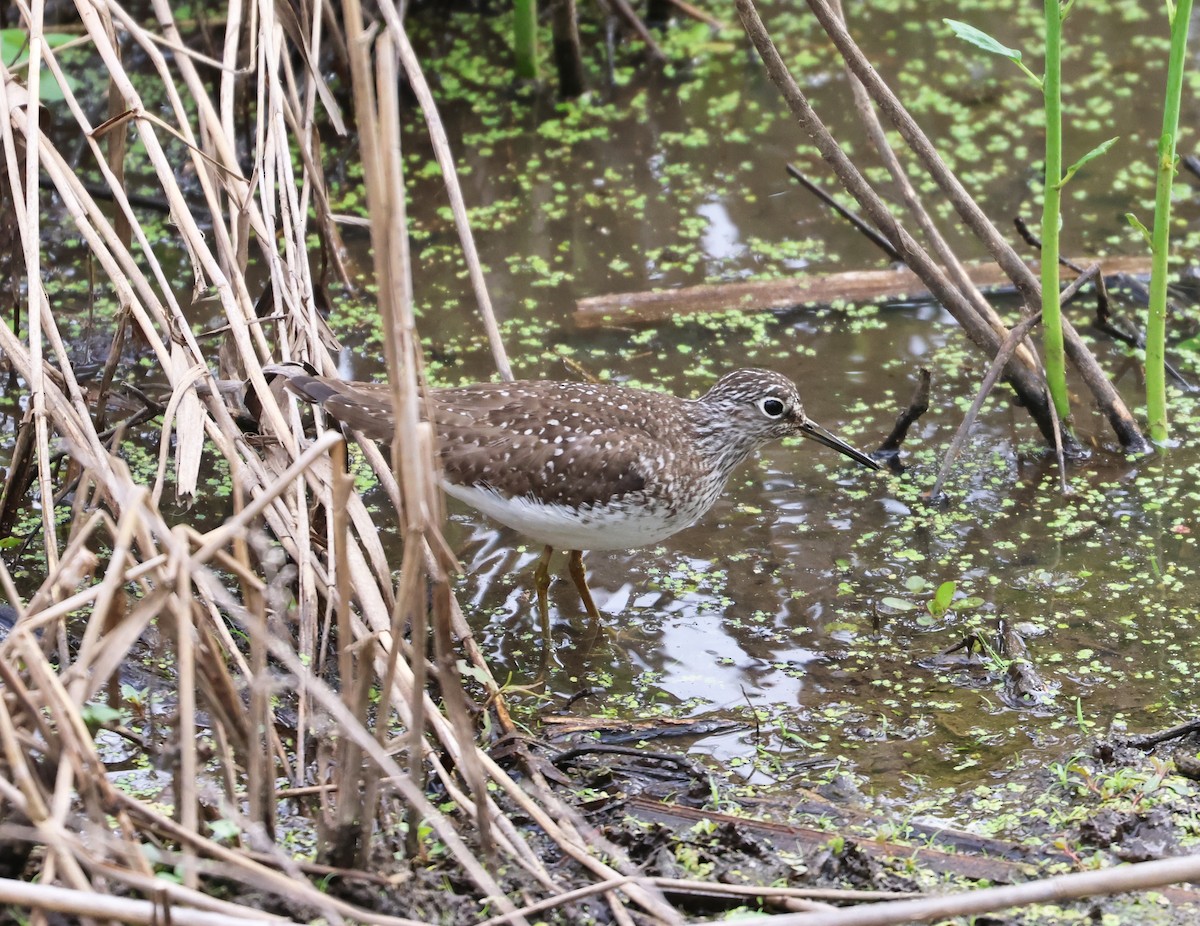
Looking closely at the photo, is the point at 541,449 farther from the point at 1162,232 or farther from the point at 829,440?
the point at 1162,232

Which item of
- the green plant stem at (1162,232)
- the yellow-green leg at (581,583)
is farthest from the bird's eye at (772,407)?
the green plant stem at (1162,232)

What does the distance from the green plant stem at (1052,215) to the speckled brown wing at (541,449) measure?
5.89 feet

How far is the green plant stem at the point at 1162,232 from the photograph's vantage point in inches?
190

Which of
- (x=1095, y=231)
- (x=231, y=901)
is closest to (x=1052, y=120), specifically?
(x=1095, y=231)

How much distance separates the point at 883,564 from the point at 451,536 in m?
1.78

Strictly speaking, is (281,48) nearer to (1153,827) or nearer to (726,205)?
(726,205)

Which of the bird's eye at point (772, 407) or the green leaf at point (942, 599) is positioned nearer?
the green leaf at point (942, 599)

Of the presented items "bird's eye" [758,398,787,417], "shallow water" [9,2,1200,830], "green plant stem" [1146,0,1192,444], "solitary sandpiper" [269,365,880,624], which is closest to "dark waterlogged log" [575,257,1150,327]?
"shallow water" [9,2,1200,830]

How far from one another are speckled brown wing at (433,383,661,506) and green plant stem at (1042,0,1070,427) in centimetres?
179

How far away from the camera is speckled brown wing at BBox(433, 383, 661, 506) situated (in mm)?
4520

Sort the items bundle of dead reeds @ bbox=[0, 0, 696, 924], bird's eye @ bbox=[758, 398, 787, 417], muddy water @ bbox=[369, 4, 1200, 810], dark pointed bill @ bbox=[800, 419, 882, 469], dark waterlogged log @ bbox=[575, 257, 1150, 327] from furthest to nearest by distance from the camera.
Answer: dark waterlogged log @ bbox=[575, 257, 1150, 327]
dark pointed bill @ bbox=[800, 419, 882, 469]
bird's eye @ bbox=[758, 398, 787, 417]
muddy water @ bbox=[369, 4, 1200, 810]
bundle of dead reeds @ bbox=[0, 0, 696, 924]

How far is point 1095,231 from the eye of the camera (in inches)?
284

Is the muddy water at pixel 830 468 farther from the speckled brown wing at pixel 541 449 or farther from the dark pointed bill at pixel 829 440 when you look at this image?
the speckled brown wing at pixel 541 449

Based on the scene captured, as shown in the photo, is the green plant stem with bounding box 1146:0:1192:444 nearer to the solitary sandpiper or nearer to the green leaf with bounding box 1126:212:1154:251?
the green leaf with bounding box 1126:212:1154:251
